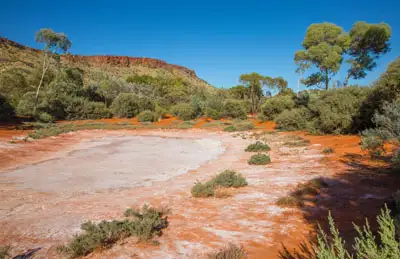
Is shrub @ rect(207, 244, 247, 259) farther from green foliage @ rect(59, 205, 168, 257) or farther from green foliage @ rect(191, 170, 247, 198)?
green foliage @ rect(191, 170, 247, 198)

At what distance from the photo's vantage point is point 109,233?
10.2ft

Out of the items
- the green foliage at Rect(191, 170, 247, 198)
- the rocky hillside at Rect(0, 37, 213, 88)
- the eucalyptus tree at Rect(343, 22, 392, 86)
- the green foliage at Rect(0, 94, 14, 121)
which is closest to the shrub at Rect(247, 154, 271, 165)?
the green foliage at Rect(191, 170, 247, 198)

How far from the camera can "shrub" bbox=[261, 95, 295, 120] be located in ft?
81.3

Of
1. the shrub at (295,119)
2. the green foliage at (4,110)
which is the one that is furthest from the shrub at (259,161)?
the green foliage at (4,110)

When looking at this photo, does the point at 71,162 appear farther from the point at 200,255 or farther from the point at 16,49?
the point at 16,49

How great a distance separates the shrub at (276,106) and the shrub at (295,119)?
5.89 metres

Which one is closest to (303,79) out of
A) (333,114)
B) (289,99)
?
(289,99)

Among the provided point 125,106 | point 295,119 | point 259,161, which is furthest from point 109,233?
point 125,106

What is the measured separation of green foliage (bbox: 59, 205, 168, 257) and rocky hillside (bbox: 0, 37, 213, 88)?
4787 centimetres

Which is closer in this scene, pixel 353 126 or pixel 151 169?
pixel 151 169

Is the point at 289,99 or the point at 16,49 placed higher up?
the point at 16,49

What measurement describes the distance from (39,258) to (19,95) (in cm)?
3540

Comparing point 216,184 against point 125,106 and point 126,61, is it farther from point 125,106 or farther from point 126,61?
point 126,61

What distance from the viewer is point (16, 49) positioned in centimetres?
5072
